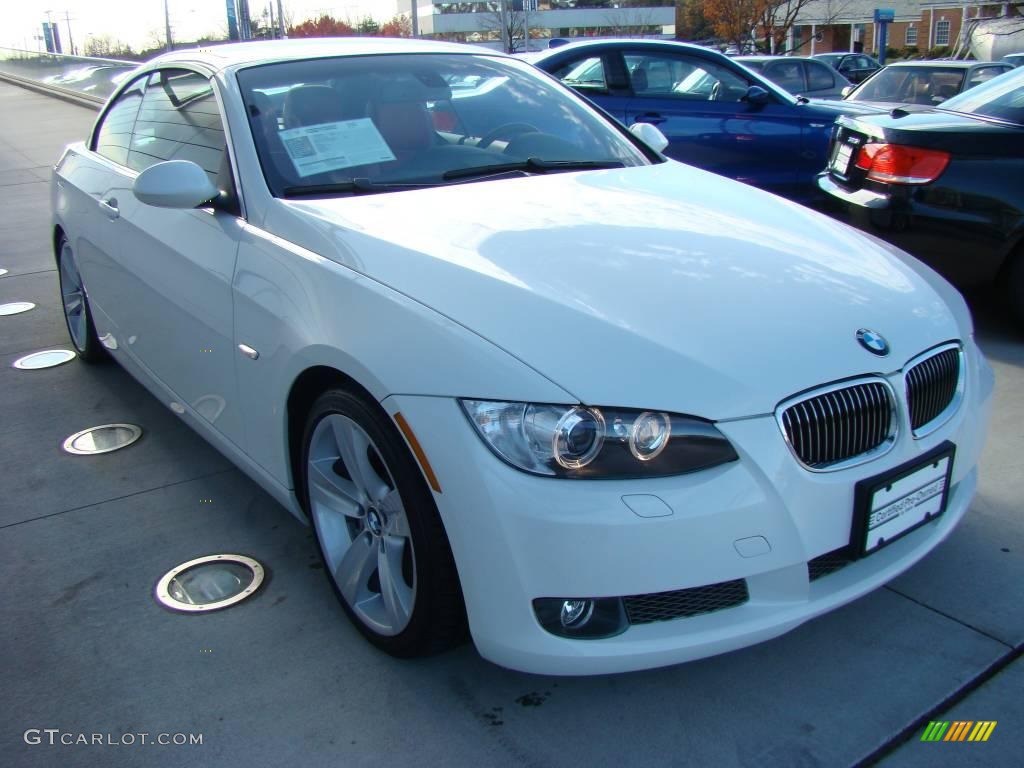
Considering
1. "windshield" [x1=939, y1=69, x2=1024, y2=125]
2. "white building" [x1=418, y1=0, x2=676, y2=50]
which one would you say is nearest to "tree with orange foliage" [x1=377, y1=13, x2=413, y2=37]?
"white building" [x1=418, y1=0, x2=676, y2=50]

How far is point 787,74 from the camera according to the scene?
590 inches

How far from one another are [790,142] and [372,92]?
15.7 ft

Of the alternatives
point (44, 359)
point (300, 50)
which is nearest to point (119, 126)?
point (300, 50)

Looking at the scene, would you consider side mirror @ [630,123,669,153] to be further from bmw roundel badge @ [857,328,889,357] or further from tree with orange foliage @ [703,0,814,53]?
tree with orange foliage @ [703,0,814,53]

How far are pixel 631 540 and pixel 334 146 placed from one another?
181 centimetres

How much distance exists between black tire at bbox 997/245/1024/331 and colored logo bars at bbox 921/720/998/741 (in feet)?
10.4

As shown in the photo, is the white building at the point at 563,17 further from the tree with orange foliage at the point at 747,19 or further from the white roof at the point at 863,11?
the tree with orange foliage at the point at 747,19

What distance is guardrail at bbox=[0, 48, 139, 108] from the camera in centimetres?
2102

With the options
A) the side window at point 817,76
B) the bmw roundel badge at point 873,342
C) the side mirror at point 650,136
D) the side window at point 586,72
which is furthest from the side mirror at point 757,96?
the side window at point 817,76

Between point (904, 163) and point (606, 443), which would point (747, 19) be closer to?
point (904, 163)

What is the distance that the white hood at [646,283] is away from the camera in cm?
215

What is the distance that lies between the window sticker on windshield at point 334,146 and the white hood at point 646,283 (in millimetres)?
237

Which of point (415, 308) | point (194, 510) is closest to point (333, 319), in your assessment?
point (415, 308)

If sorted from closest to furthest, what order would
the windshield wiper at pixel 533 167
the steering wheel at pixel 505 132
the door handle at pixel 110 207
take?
the windshield wiper at pixel 533 167, the steering wheel at pixel 505 132, the door handle at pixel 110 207
